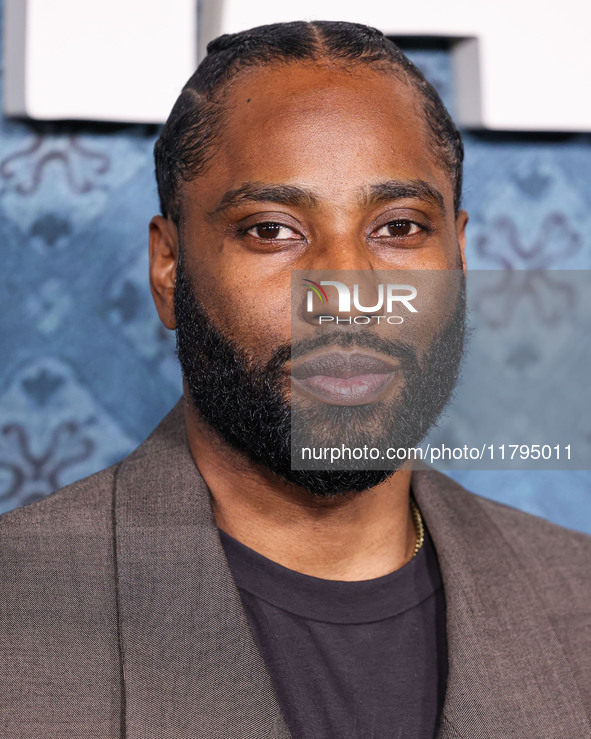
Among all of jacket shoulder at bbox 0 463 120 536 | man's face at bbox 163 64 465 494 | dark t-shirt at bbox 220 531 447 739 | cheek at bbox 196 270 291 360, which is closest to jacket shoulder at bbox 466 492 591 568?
dark t-shirt at bbox 220 531 447 739

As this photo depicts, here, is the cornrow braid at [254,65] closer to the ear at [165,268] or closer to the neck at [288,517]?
the ear at [165,268]

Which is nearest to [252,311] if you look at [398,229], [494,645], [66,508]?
[398,229]

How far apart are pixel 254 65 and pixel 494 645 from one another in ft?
2.79

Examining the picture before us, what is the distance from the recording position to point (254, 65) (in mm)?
1327

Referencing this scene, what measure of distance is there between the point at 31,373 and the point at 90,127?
46 cm

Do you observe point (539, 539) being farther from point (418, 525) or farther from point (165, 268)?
point (165, 268)

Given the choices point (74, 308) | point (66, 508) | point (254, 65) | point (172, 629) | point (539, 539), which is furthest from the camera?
point (74, 308)

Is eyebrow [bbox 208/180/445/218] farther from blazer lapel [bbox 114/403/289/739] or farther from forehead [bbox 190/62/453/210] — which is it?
blazer lapel [bbox 114/403/289/739]

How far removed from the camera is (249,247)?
125 cm

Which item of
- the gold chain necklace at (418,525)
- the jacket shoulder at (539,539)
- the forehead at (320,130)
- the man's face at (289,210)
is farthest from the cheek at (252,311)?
the jacket shoulder at (539,539)

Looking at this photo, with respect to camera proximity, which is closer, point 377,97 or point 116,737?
point 116,737

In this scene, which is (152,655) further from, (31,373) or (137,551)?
(31,373)

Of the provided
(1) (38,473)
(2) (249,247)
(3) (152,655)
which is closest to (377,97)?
(2) (249,247)

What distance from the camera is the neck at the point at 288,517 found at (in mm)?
1275
